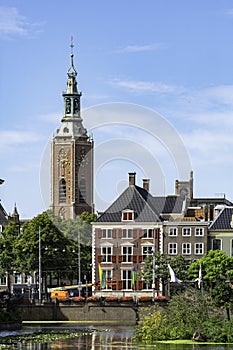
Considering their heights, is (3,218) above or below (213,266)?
above

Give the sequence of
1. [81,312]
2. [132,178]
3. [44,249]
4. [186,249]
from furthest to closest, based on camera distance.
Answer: [132,178] → [44,249] → [186,249] → [81,312]

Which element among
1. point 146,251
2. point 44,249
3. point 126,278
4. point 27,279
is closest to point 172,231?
point 146,251

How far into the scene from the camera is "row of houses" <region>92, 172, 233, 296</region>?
12850 cm

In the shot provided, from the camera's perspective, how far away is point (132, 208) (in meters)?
132

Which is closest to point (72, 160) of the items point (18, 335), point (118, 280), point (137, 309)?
point (118, 280)

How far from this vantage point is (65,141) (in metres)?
196

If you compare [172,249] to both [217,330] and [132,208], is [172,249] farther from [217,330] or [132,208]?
[217,330]

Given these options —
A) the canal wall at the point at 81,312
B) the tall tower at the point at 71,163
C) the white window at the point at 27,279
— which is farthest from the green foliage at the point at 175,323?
the tall tower at the point at 71,163

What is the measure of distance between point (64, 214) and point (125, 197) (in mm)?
59205

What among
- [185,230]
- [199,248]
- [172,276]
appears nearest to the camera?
[172,276]

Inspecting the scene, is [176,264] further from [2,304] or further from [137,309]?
[2,304]

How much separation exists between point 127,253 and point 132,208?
5030 mm

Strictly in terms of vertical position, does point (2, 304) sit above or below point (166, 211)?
below

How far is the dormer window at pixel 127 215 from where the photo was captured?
430 feet
